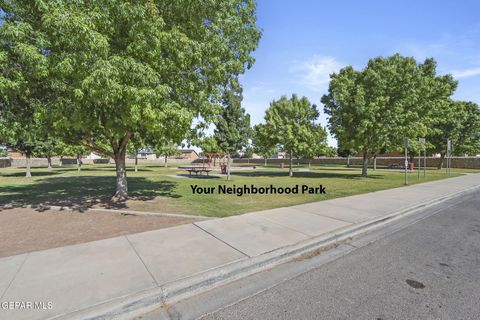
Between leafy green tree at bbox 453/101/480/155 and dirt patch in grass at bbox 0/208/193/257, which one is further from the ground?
leafy green tree at bbox 453/101/480/155

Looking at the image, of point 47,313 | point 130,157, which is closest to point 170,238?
point 47,313

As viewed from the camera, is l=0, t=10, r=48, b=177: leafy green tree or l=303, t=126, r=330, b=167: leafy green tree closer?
l=0, t=10, r=48, b=177: leafy green tree

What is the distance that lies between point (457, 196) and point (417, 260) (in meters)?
9.52

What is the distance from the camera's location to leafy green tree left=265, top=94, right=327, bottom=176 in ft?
68.9

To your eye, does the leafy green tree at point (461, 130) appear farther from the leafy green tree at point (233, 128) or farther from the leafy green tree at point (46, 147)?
the leafy green tree at point (46, 147)

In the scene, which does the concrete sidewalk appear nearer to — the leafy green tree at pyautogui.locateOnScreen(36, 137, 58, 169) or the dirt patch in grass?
the dirt patch in grass

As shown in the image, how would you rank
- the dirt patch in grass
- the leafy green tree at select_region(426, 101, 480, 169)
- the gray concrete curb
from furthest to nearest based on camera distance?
1. the leafy green tree at select_region(426, 101, 480, 169)
2. the dirt patch in grass
3. the gray concrete curb

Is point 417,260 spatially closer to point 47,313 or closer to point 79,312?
point 79,312

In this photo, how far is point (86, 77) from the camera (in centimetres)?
534

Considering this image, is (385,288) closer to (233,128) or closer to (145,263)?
(145,263)

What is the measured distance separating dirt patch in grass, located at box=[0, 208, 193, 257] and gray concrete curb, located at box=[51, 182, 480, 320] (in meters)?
2.62

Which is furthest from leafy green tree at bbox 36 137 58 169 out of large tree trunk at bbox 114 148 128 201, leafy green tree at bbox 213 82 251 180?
large tree trunk at bbox 114 148 128 201

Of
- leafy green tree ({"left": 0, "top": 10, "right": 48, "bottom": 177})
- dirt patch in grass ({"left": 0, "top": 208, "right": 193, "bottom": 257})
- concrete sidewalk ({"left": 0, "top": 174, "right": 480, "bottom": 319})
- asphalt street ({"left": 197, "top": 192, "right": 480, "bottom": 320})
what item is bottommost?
asphalt street ({"left": 197, "top": 192, "right": 480, "bottom": 320})

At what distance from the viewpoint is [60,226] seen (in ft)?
19.9
